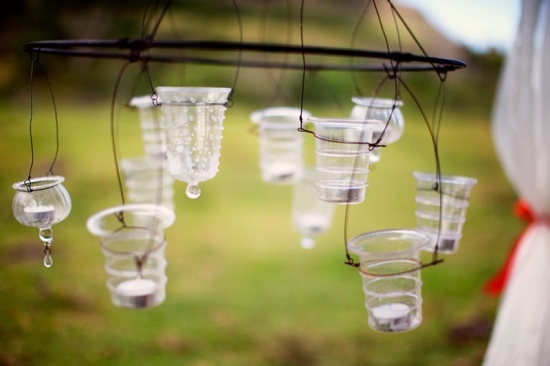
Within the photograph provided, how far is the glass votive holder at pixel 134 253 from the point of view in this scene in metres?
1.24

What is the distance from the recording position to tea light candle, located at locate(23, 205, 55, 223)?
1082mm

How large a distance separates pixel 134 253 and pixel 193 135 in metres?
0.39

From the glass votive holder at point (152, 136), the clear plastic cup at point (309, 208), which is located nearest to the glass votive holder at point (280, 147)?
the clear plastic cup at point (309, 208)

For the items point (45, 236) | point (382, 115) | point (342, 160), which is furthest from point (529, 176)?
point (45, 236)

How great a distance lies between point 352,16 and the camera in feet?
9.19

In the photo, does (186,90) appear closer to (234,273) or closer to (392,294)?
(392,294)

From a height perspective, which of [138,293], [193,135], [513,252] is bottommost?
[138,293]

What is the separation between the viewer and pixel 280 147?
167 cm

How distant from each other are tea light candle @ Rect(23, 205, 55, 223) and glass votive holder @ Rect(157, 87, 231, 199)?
0.28 metres

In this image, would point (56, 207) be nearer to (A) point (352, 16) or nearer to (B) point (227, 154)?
(B) point (227, 154)

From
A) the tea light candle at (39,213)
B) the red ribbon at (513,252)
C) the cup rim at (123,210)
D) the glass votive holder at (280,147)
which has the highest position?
the glass votive holder at (280,147)

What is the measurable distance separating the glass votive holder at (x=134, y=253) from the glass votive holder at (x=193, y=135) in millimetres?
160

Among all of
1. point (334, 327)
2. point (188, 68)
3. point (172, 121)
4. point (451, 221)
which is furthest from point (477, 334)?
point (172, 121)

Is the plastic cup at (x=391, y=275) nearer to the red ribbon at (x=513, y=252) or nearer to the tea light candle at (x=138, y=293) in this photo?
the tea light candle at (x=138, y=293)
